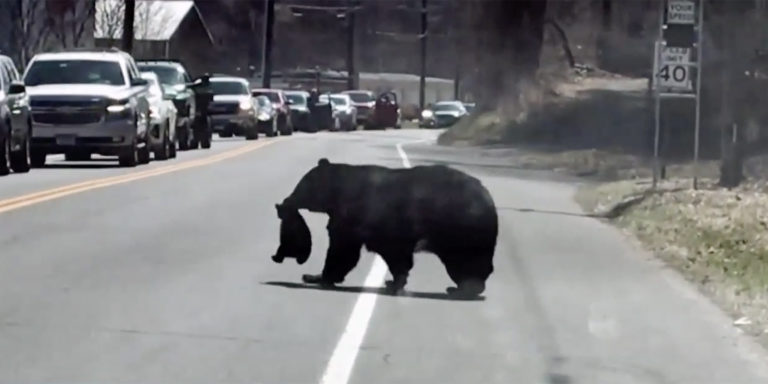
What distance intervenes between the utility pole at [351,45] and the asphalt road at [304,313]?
6370 cm

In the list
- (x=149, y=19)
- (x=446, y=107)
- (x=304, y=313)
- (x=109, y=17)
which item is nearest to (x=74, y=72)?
(x=304, y=313)

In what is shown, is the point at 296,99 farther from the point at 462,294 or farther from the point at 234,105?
the point at 462,294

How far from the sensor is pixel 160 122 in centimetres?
3306

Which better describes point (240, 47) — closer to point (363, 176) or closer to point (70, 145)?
point (70, 145)

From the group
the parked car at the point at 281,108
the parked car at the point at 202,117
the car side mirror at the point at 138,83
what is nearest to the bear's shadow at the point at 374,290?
the car side mirror at the point at 138,83

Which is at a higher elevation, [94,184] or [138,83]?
[138,83]

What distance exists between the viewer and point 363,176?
12680 mm

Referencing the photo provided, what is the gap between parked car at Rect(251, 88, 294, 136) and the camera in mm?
55719

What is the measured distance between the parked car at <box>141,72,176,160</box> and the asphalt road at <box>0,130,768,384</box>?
11844mm

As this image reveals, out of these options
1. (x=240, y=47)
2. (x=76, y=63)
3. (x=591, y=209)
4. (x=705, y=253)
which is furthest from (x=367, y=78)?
(x=705, y=253)

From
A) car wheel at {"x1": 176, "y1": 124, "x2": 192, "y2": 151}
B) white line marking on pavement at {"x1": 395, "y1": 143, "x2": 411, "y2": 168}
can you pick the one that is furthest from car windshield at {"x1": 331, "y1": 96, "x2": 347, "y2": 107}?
car wheel at {"x1": 176, "y1": 124, "x2": 192, "y2": 151}

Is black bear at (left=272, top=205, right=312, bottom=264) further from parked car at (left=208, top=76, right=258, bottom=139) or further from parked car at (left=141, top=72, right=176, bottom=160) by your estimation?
parked car at (left=208, top=76, right=258, bottom=139)

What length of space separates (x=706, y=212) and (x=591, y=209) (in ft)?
12.2

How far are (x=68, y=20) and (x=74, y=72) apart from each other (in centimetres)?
2600
